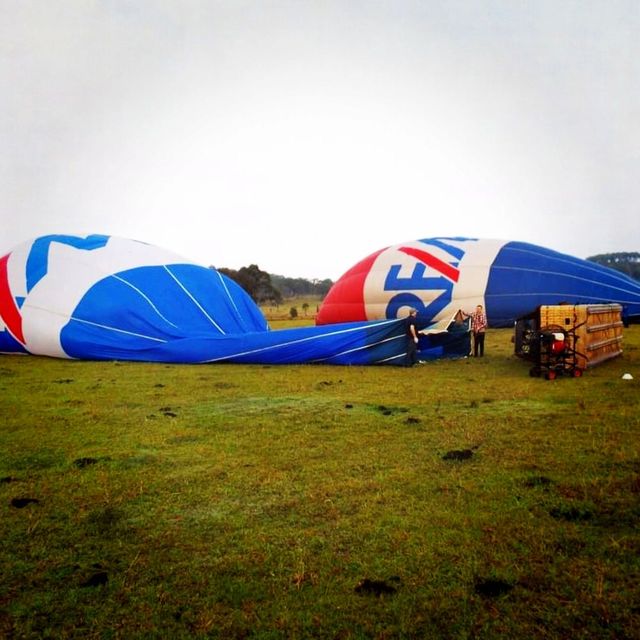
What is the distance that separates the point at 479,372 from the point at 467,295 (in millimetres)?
8643

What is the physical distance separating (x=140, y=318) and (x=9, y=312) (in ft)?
12.0

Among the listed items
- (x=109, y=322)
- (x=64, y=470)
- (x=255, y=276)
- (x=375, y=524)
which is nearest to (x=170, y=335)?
(x=109, y=322)

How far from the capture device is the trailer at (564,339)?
962cm

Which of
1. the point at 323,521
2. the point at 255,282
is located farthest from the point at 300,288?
the point at 323,521

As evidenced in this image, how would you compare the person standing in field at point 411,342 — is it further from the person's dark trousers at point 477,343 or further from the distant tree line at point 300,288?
the distant tree line at point 300,288

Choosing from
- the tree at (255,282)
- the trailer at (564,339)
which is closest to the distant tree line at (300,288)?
the tree at (255,282)

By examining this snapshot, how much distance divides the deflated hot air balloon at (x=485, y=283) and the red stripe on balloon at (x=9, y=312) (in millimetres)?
11043

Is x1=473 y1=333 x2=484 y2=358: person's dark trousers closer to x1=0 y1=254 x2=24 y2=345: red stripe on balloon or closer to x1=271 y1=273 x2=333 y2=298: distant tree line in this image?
x1=0 y1=254 x2=24 y2=345: red stripe on balloon

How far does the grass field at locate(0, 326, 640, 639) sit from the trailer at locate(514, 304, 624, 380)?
2.57 metres

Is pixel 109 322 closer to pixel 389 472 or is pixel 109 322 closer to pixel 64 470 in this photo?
pixel 64 470

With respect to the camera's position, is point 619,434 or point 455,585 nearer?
point 455,585

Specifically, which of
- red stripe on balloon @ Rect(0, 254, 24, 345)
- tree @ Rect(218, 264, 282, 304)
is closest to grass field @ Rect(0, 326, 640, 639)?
red stripe on balloon @ Rect(0, 254, 24, 345)

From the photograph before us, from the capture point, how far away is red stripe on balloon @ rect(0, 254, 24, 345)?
45.9 feet

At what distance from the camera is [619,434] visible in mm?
5422
